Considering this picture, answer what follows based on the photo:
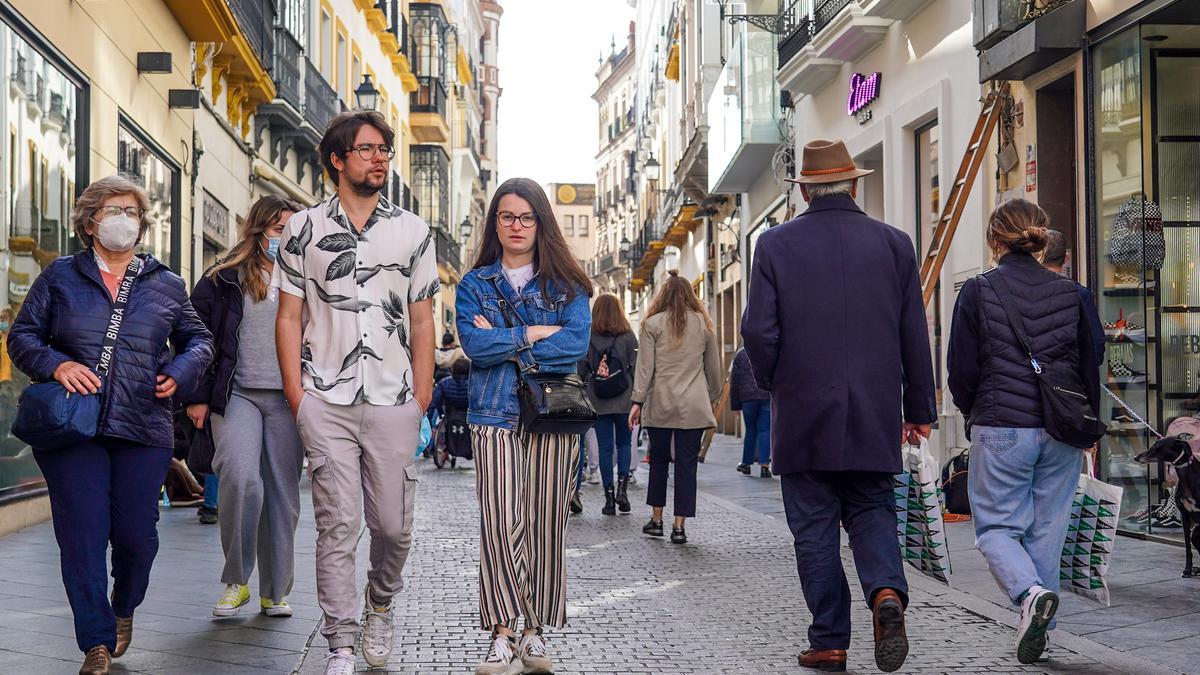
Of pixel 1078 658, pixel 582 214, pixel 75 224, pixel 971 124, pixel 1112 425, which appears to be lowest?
pixel 1078 658

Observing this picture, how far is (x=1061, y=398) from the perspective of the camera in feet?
19.7

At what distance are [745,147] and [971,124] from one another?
10158 millimetres

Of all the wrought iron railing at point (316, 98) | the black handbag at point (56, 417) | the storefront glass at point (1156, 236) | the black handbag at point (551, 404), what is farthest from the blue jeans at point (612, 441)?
the wrought iron railing at point (316, 98)

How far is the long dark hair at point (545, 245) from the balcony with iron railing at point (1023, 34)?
6392mm

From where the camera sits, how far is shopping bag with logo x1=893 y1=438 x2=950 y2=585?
6.30m

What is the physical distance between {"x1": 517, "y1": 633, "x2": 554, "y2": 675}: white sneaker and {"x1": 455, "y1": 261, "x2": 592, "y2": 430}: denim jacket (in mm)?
800

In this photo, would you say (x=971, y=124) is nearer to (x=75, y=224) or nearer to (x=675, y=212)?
(x=75, y=224)

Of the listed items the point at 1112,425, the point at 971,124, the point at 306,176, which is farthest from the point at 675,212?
the point at 1112,425

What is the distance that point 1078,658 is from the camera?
5855 mm

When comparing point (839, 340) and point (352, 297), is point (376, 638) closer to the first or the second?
point (352, 297)

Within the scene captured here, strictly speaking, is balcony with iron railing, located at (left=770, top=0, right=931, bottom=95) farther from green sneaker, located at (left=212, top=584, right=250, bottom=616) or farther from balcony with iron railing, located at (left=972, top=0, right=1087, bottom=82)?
green sneaker, located at (left=212, top=584, right=250, bottom=616)

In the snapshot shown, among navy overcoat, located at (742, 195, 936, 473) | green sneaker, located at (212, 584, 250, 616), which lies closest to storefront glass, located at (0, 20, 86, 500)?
green sneaker, located at (212, 584, 250, 616)

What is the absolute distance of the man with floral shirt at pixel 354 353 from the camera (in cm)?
529

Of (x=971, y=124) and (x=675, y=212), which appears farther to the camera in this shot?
(x=675, y=212)
